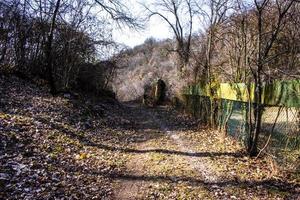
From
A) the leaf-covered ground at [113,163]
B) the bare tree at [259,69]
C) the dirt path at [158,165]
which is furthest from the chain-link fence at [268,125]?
the dirt path at [158,165]

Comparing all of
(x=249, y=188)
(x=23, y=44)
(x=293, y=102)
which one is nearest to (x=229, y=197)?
(x=249, y=188)

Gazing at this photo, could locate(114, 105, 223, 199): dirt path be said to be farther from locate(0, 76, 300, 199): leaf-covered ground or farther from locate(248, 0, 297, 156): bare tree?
locate(248, 0, 297, 156): bare tree

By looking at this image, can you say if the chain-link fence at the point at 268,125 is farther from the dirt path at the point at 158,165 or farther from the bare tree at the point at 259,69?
the dirt path at the point at 158,165

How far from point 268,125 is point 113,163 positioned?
14.0 feet

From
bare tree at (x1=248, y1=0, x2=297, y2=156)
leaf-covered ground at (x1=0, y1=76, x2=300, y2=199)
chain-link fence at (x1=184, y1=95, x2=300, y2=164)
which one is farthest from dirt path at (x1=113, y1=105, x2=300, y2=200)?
bare tree at (x1=248, y1=0, x2=297, y2=156)

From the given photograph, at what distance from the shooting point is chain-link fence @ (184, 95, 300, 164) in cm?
762

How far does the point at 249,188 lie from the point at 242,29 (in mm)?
5695

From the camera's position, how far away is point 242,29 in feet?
35.5

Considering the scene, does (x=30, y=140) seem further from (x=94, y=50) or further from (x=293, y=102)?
(x=94, y=50)

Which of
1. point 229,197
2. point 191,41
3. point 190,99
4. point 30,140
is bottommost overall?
point 229,197

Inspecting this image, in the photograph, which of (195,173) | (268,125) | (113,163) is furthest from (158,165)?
(268,125)

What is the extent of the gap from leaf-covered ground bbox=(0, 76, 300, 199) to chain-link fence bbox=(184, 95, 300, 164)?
0.38 meters

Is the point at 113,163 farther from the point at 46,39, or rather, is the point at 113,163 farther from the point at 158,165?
the point at 46,39

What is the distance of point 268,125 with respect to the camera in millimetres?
8836
